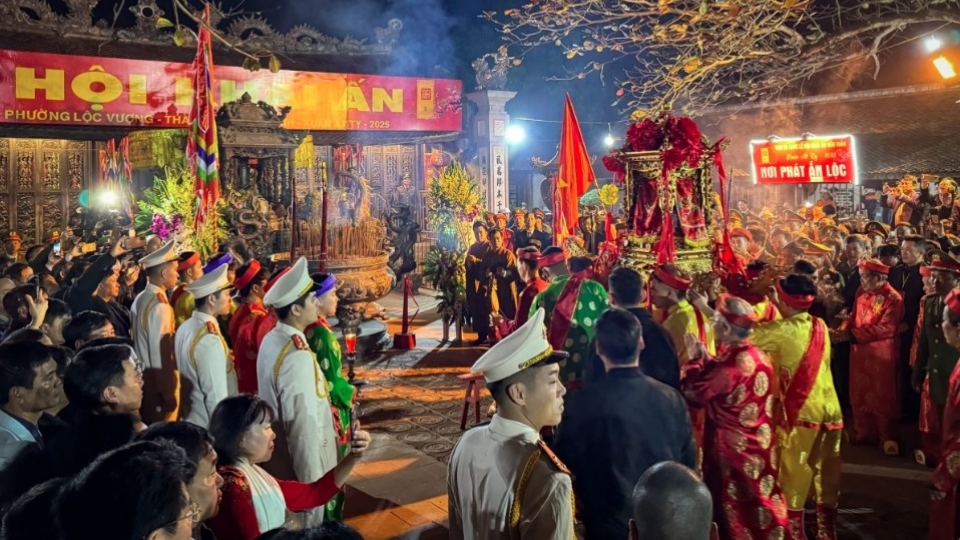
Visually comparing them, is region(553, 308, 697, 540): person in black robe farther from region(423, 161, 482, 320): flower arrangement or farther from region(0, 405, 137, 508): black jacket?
region(423, 161, 482, 320): flower arrangement

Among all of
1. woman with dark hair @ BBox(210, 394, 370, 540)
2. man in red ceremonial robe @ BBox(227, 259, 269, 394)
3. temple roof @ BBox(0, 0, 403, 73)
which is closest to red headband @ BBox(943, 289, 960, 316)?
woman with dark hair @ BBox(210, 394, 370, 540)

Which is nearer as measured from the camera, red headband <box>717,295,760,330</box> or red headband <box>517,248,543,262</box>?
red headband <box>717,295,760,330</box>

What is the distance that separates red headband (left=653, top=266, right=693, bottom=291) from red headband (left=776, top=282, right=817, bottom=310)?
2.42 ft

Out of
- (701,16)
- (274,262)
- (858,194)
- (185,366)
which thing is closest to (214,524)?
(185,366)

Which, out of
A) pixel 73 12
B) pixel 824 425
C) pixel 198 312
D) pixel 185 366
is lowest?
pixel 824 425

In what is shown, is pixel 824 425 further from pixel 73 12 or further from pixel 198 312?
pixel 73 12

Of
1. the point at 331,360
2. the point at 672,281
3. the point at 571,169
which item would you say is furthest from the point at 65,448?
the point at 571,169

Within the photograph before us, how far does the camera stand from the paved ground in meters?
5.38

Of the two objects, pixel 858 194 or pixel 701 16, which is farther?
pixel 858 194

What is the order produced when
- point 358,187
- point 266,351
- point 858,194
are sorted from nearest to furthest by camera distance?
point 266,351, point 358,187, point 858,194

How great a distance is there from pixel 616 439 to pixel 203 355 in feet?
8.47

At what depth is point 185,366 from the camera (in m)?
4.80

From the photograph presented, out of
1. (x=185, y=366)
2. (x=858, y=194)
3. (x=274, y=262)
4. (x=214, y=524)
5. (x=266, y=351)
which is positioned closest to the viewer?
(x=214, y=524)

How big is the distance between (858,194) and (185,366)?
19465 millimetres
